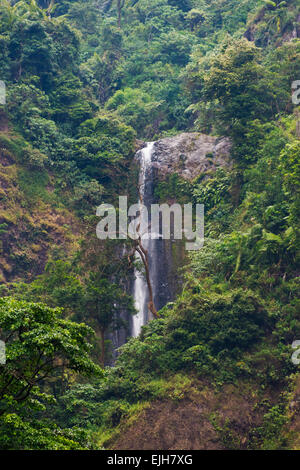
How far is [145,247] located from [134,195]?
3260 millimetres

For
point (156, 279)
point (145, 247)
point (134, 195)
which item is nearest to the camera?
point (156, 279)

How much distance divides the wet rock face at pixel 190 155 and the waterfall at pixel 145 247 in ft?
1.31

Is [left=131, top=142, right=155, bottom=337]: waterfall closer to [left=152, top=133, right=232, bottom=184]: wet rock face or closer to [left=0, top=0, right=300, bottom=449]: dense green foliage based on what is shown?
[left=152, top=133, right=232, bottom=184]: wet rock face

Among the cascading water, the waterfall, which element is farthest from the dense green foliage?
the cascading water

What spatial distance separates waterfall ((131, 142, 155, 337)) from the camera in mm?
17844

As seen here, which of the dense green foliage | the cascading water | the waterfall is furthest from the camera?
the cascading water

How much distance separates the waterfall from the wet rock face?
40cm

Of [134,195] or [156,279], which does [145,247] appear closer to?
[156,279]

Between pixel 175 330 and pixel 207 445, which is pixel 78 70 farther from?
pixel 207 445

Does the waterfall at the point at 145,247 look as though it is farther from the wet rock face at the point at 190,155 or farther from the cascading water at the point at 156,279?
the wet rock face at the point at 190,155

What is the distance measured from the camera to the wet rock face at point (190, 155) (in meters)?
21.6

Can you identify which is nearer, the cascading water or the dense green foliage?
the dense green foliage

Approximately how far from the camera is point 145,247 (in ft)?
64.8

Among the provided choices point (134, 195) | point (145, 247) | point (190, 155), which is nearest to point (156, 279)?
point (145, 247)
